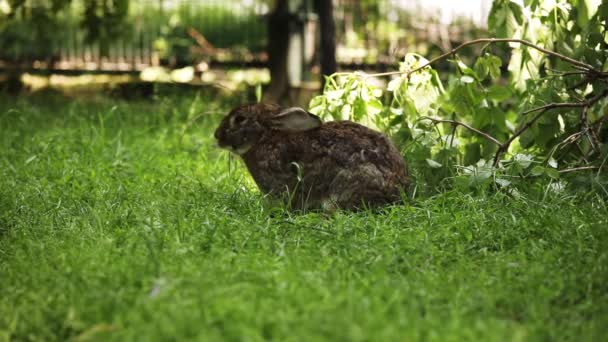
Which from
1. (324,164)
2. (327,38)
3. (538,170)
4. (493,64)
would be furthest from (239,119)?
(327,38)

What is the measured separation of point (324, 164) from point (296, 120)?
360 mm

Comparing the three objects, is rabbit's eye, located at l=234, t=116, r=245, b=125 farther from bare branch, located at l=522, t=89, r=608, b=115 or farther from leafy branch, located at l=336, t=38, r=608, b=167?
bare branch, located at l=522, t=89, r=608, b=115

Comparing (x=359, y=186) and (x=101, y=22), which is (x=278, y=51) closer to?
(x=101, y=22)

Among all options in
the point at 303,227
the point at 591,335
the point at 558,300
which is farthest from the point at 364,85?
the point at 591,335

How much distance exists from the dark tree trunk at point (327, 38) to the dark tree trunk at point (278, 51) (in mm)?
1049

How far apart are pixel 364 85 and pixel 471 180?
1358 millimetres

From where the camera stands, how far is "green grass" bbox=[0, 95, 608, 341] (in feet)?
10.2

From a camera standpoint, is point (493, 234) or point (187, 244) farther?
point (493, 234)

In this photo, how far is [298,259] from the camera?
154 inches

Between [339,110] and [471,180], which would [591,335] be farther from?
[339,110]

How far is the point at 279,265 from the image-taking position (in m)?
3.79

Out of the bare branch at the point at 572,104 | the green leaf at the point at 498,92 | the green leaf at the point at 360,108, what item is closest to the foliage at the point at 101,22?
the green leaf at the point at 360,108

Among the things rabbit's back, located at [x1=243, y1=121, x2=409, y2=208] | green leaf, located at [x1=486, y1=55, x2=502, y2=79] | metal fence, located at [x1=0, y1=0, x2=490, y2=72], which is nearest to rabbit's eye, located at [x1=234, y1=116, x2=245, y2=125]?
rabbit's back, located at [x1=243, y1=121, x2=409, y2=208]

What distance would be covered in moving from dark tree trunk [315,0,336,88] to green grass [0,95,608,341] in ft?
10.5
